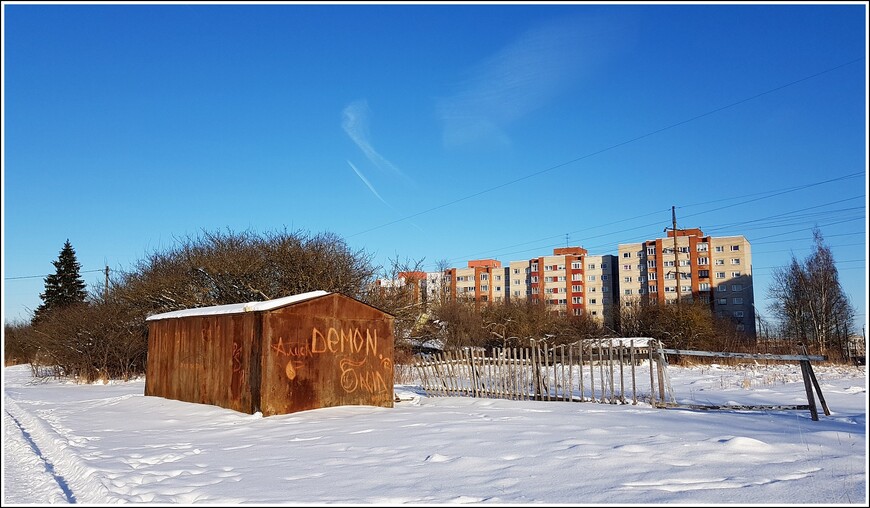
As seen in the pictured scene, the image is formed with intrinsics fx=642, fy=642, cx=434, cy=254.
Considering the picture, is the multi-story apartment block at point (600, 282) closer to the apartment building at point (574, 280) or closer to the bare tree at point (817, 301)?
the apartment building at point (574, 280)

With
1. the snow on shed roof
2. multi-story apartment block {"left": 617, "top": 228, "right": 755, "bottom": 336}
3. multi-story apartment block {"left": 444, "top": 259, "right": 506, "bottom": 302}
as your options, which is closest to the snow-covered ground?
the snow on shed roof

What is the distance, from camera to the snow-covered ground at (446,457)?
5469 mm

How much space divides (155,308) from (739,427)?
23278 mm

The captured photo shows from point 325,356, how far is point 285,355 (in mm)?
950

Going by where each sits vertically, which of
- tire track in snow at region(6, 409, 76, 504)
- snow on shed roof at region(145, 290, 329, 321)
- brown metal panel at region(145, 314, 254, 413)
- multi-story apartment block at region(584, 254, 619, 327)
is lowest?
tire track in snow at region(6, 409, 76, 504)

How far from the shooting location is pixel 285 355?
11.8m

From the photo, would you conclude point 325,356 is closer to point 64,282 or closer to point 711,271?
point 64,282

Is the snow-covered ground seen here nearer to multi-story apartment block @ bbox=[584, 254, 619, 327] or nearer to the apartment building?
the apartment building

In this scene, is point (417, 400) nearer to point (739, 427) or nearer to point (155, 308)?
point (739, 427)

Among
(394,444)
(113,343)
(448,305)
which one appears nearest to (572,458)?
(394,444)

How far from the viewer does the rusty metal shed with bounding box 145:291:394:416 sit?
38.4ft

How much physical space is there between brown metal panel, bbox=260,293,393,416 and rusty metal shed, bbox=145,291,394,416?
0.06 ft

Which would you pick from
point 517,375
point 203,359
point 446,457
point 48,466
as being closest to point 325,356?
point 203,359

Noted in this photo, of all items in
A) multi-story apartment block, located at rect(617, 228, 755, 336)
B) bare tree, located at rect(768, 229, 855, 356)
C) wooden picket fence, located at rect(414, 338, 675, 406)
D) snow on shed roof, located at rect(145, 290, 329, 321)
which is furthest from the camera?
multi-story apartment block, located at rect(617, 228, 755, 336)
